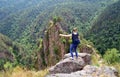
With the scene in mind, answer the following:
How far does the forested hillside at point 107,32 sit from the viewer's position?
4999 inches

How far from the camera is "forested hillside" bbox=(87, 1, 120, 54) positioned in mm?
126963

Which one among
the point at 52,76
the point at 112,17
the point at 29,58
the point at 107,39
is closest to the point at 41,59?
the point at 29,58

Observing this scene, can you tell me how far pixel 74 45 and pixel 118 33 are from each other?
427ft

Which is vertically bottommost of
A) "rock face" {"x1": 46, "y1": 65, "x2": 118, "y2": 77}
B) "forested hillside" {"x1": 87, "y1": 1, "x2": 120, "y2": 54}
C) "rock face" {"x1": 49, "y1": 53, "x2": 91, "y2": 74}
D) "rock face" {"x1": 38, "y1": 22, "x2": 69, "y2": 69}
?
"forested hillside" {"x1": 87, "y1": 1, "x2": 120, "y2": 54}

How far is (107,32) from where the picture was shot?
154 m

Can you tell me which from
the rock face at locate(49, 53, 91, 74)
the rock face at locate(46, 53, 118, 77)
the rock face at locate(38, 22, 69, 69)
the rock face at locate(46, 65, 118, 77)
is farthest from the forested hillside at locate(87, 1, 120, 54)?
the rock face at locate(46, 65, 118, 77)

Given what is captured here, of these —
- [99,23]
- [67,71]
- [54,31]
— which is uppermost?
[67,71]

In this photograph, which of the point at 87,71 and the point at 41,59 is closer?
the point at 87,71

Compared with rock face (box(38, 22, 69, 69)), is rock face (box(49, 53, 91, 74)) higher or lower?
higher

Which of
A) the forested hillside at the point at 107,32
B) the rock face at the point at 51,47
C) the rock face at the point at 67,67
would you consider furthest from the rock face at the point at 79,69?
the forested hillside at the point at 107,32

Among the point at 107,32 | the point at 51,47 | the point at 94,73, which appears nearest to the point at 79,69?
the point at 94,73

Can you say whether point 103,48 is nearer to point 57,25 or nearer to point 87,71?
point 57,25

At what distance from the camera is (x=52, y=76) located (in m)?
12.1

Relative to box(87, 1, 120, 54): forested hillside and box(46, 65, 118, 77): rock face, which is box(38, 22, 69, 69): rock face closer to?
box(87, 1, 120, 54): forested hillside
